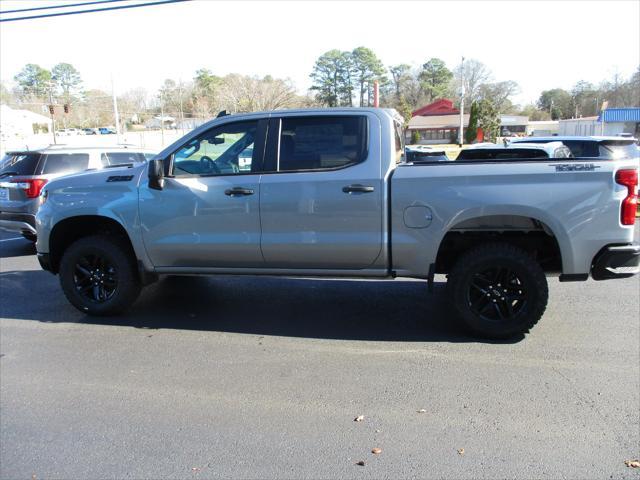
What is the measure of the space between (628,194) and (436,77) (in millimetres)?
115528

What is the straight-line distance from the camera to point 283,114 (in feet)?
16.2

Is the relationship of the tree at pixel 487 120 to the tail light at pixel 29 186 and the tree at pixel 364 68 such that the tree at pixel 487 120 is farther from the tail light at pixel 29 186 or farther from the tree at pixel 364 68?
the tail light at pixel 29 186

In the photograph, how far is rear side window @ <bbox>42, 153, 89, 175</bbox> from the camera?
29.9 ft

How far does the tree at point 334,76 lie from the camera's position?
68875 mm

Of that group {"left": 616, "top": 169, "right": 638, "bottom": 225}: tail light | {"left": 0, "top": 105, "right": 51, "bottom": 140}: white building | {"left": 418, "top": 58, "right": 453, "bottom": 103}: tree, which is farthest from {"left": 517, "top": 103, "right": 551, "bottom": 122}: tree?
{"left": 616, "top": 169, "right": 638, "bottom": 225}: tail light

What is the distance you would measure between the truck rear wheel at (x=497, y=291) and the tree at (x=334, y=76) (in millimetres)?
64761

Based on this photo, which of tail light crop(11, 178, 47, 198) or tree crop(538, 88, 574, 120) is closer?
tail light crop(11, 178, 47, 198)

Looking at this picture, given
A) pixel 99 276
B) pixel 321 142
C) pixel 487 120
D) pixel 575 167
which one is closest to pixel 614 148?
pixel 575 167

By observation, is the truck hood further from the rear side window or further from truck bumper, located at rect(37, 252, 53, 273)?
the rear side window

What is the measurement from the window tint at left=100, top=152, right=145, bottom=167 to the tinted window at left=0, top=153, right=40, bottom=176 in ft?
4.64

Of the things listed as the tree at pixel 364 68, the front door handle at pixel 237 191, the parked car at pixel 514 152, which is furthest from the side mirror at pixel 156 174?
the tree at pixel 364 68

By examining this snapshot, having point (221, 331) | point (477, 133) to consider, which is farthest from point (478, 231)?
point (477, 133)

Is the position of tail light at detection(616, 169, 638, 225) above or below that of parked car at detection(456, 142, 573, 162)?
below

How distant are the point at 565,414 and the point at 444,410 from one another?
0.79 metres
